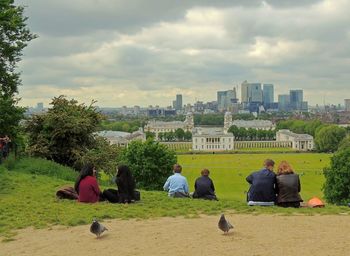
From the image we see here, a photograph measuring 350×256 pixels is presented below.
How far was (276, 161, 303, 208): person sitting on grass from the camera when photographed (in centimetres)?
1277

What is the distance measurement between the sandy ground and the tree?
10.8m

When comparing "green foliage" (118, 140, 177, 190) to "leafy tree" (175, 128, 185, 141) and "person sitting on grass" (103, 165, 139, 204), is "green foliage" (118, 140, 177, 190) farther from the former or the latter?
"leafy tree" (175, 128, 185, 141)

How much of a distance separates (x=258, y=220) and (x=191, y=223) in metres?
1.37

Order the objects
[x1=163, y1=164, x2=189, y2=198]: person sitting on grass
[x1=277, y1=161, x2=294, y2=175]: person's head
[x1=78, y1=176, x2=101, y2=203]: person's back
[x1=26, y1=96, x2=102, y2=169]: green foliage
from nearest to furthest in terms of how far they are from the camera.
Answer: [x1=277, y1=161, x2=294, y2=175]: person's head < [x1=78, y1=176, x2=101, y2=203]: person's back < [x1=163, y1=164, x2=189, y2=198]: person sitting on grass < [x1=26, y1=96, x2=102, y2=169]: green foliage

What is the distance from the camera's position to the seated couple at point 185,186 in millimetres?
14711

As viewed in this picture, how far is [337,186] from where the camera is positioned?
116ft

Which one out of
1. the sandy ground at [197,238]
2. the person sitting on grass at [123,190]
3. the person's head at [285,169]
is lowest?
the sandy ground at [197,238]

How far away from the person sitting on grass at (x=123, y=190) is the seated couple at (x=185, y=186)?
1.52 m

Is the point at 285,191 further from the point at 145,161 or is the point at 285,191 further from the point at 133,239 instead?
the point at 145,161

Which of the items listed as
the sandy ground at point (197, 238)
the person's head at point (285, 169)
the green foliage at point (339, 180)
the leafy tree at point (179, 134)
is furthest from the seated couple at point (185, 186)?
the leafy tree at point (179, 134)

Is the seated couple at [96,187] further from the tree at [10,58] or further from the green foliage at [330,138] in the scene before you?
the green foliage at [330,138]

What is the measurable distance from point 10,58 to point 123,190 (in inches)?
499

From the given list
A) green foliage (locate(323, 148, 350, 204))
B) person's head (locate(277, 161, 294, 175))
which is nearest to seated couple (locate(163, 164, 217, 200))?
person's head (locate(277, 161, 294, 175))

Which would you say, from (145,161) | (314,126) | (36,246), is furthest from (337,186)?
(314,126)
